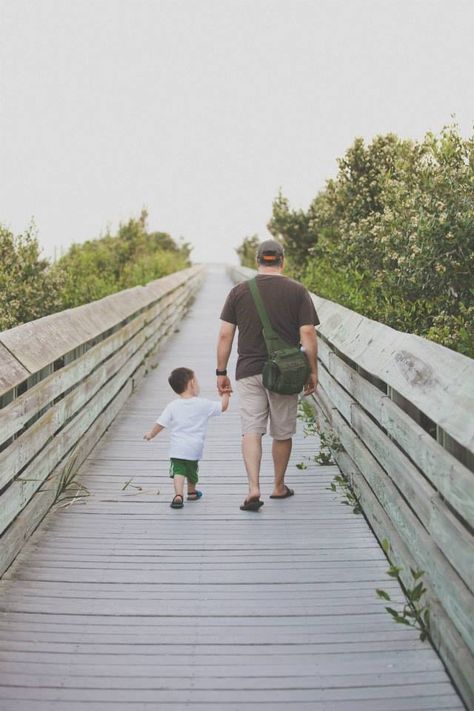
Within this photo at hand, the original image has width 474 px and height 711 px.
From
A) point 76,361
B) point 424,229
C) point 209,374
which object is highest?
point 424,229

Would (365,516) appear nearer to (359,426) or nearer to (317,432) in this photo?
(359,426)

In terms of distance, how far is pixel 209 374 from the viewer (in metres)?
10.8

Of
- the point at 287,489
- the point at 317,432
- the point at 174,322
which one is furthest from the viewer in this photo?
the point at 174,322

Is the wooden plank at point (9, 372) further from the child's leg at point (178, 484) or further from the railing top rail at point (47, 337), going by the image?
the child's leg at point (178, 484)

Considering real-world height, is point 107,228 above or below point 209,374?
above

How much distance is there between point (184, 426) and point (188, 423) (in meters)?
0.03

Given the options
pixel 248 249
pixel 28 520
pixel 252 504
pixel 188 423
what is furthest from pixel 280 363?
pixel 248 249

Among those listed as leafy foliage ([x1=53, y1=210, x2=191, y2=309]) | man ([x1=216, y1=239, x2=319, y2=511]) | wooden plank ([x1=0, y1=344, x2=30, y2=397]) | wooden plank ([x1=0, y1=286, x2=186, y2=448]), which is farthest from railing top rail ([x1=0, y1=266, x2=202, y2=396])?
leafy foliage ([x1=53, y1=210, x2=191, y2=309])

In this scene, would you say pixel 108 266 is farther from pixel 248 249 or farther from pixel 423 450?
pixel 248 249

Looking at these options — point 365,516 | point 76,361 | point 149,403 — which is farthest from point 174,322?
point 365,516

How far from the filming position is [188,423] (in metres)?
5.09

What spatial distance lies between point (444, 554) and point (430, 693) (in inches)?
19.7

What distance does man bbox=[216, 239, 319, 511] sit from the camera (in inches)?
191

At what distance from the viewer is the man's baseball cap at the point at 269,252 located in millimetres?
4898
